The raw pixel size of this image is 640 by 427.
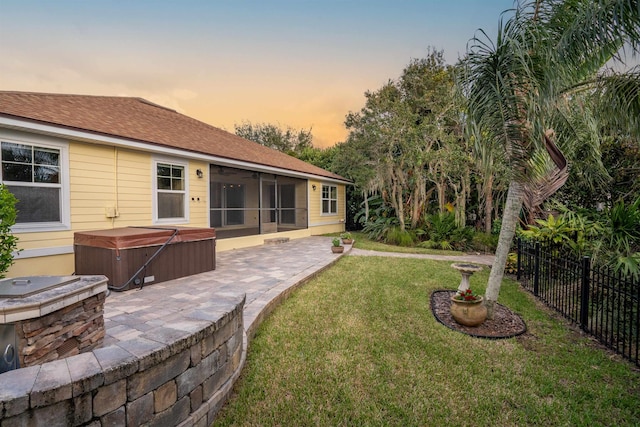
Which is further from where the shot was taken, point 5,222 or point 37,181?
point 37,181

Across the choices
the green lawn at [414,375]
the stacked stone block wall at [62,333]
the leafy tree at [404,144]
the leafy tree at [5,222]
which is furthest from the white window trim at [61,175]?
the leafy tree at [404,144]

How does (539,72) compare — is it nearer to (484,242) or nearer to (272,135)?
(484,242)

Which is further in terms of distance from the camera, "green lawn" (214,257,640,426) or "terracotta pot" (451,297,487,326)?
"terracotta pot" (451,297,487,326)

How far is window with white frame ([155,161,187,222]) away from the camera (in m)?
7.21

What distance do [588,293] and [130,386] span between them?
5458 millimetres

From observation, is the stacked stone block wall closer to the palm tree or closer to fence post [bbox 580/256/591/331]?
the palm tree

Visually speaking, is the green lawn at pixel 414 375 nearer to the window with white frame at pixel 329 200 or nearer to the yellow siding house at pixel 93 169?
the yellow siding house at pixel 93 169

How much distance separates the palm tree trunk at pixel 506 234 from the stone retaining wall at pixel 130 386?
3.80 m

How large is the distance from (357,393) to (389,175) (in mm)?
10126

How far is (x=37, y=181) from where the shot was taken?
16.7 ft

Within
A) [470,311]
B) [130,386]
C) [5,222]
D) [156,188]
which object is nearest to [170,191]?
[156,188]

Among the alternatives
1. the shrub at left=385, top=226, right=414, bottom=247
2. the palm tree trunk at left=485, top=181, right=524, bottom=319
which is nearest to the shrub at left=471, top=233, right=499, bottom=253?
the shrub at left=385, top=226, right=414, bottom=247

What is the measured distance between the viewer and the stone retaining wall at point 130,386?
4.56 ft

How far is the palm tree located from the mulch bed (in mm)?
1605
